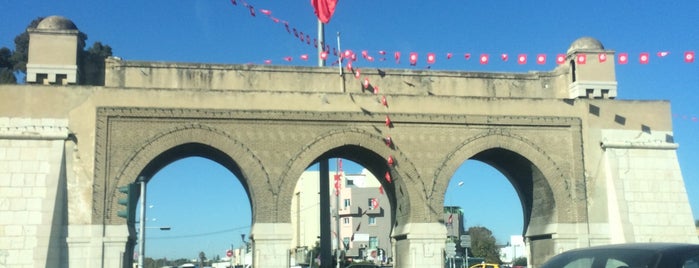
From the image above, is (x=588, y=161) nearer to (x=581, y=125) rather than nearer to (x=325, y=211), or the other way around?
(x=581, y=125)

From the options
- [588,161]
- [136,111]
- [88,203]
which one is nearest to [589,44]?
[588,161]

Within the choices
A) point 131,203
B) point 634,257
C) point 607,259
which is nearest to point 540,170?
point 131,203

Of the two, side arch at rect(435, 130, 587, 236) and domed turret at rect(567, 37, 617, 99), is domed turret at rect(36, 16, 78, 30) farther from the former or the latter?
domed turret at rect(567, 37, 617, 99)

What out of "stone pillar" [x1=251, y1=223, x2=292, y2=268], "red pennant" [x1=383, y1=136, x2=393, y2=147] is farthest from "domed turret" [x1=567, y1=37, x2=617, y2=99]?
"stone pillar" [x1=251, y1=223, x2=292, y2=268]

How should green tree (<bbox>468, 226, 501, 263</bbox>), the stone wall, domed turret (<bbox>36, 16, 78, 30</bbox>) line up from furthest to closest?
1. green tree (<bbox>468, 226, 501, 263</bbox>)
2. domed turret (<bbox>36, 16, 78, 30</bbox>)
3. the stone wall

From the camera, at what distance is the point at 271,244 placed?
71.0ft

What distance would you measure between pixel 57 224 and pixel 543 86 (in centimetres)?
1476

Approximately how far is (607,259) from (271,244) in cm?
1587

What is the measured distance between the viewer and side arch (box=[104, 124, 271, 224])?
21266 mm

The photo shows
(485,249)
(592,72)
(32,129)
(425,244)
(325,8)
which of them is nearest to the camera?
(32,129)

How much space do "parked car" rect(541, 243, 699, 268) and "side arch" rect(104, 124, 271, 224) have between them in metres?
15.7

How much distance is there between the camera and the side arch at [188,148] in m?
21.3

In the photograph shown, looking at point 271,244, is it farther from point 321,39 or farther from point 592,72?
point 592,72

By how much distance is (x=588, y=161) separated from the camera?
2372cm
